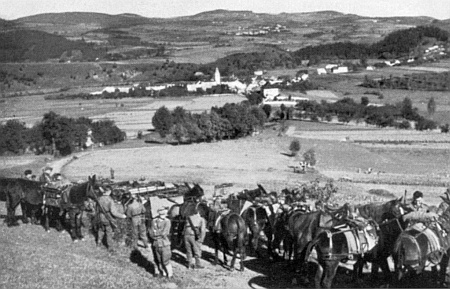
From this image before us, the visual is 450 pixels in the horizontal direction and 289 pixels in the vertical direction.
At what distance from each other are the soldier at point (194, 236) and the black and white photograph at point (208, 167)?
3cm

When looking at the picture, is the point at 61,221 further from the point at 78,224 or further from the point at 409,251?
the point at 409,251

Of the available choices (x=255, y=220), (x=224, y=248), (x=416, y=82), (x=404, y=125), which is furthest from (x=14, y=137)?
(x=416, y=82)

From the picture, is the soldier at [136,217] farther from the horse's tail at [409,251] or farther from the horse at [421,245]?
the horse's tail at [409,251]

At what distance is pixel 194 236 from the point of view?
11.3 meters

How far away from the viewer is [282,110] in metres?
52.0

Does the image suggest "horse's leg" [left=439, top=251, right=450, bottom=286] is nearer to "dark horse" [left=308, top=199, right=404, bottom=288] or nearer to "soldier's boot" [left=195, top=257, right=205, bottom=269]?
"dark horse" [left=308, top=199, right=404, bottom=288]

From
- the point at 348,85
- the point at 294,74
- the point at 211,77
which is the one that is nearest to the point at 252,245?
the point at 348,85

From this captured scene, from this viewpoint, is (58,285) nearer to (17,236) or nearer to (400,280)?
(17,236)

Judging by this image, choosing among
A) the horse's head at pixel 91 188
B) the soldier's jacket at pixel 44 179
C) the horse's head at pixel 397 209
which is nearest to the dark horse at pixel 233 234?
the horse's head at pixel 397 209

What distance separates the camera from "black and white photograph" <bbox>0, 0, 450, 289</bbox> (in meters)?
10.3

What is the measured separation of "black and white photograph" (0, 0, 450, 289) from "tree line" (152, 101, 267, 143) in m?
0.12

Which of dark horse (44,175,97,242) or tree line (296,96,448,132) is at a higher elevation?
dark horse (44,175,97,242)

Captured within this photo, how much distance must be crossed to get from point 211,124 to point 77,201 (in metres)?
26.0

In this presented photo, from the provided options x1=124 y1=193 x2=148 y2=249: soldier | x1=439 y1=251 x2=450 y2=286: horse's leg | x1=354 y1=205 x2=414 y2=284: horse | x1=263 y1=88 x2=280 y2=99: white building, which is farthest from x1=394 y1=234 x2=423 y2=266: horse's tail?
x1=263 y1=88 x2=280 y2=99: white building
